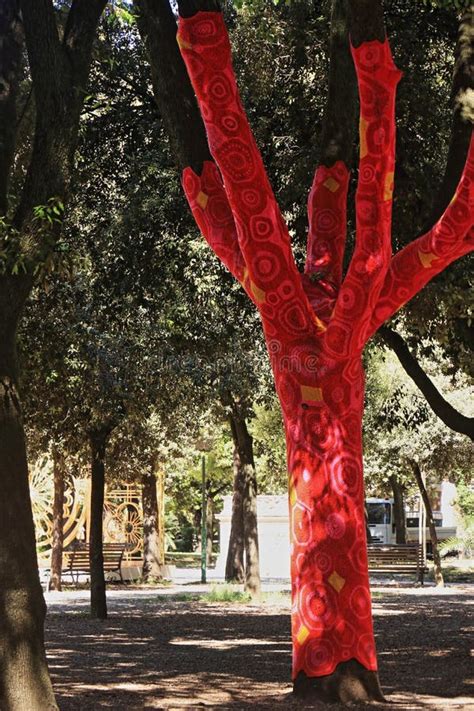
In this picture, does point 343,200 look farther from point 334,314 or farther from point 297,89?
point 297,89

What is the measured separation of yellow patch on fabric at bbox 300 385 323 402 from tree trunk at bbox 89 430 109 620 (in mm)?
10226

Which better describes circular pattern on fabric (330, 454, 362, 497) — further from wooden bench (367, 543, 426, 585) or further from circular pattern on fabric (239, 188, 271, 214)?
wooden bench (367, 543, 426, 585)

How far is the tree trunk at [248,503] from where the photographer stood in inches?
856

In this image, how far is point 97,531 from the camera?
18.2m

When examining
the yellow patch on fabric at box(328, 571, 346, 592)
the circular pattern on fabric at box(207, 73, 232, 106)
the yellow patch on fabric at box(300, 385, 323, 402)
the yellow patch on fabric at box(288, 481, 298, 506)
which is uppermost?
the circular pattern on fabric at box(207, 73, 232, 106)

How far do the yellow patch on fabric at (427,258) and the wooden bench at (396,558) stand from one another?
76.8 feet

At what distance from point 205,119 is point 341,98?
1484 millimetres

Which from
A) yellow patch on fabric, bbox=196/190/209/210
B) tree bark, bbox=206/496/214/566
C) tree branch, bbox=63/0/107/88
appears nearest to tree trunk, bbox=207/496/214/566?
tree bark, bbox=206/496/214/566

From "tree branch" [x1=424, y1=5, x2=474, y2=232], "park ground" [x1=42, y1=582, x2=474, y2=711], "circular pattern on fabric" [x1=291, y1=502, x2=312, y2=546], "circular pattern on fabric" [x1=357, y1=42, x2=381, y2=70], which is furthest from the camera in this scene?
"tree branch" [x1=424, y1=5, x2=474, y2=232]

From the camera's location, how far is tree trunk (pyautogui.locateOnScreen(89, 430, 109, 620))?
17891 millimetres

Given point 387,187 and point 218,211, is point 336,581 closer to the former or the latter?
point 387,187

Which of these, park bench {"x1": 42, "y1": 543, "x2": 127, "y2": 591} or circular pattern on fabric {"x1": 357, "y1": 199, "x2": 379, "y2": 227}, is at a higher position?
circular pattern on fabric {"x1": 357, "y1": 199, "x2": 379, "y2": 227}

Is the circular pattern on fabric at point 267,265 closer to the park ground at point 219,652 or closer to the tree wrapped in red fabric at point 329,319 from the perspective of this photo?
the tree wrapped in red fabric at point 329,319

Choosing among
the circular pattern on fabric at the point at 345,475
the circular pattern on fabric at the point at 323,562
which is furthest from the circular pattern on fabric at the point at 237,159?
the circular pattern on fabric at the point at 323,562
